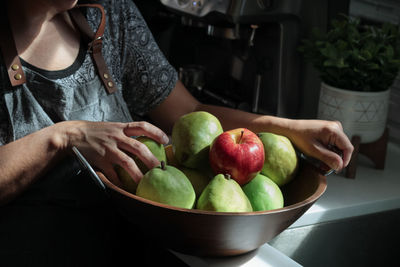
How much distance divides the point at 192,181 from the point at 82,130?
237 millimetres

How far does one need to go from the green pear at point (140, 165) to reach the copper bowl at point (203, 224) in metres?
0.04

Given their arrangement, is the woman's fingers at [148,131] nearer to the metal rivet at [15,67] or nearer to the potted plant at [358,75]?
the metal rivet at [15,67]

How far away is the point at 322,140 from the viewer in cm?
94

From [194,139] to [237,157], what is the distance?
10 centimetres

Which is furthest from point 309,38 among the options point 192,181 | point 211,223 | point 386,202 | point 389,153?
point 211,223

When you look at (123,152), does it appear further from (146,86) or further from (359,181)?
(359,181)

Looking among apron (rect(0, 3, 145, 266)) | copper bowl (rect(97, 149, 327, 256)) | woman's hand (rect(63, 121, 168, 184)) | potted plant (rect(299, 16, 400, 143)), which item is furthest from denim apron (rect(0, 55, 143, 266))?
potted plant (rect(299, 16, 400, 143))

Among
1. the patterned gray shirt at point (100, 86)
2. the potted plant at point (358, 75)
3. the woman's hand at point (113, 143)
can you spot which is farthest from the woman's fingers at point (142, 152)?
the potted plant at point (358, 75)

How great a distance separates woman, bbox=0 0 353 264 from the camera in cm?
87

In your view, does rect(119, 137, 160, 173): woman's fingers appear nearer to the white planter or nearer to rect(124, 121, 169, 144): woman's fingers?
rect(124, 121, 169, 144): woman's fingers

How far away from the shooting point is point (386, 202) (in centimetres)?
113

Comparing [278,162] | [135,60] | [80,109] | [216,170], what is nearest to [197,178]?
[216,170]

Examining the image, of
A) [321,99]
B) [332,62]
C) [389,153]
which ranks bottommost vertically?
[389,153]

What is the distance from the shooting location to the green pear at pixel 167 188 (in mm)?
698
